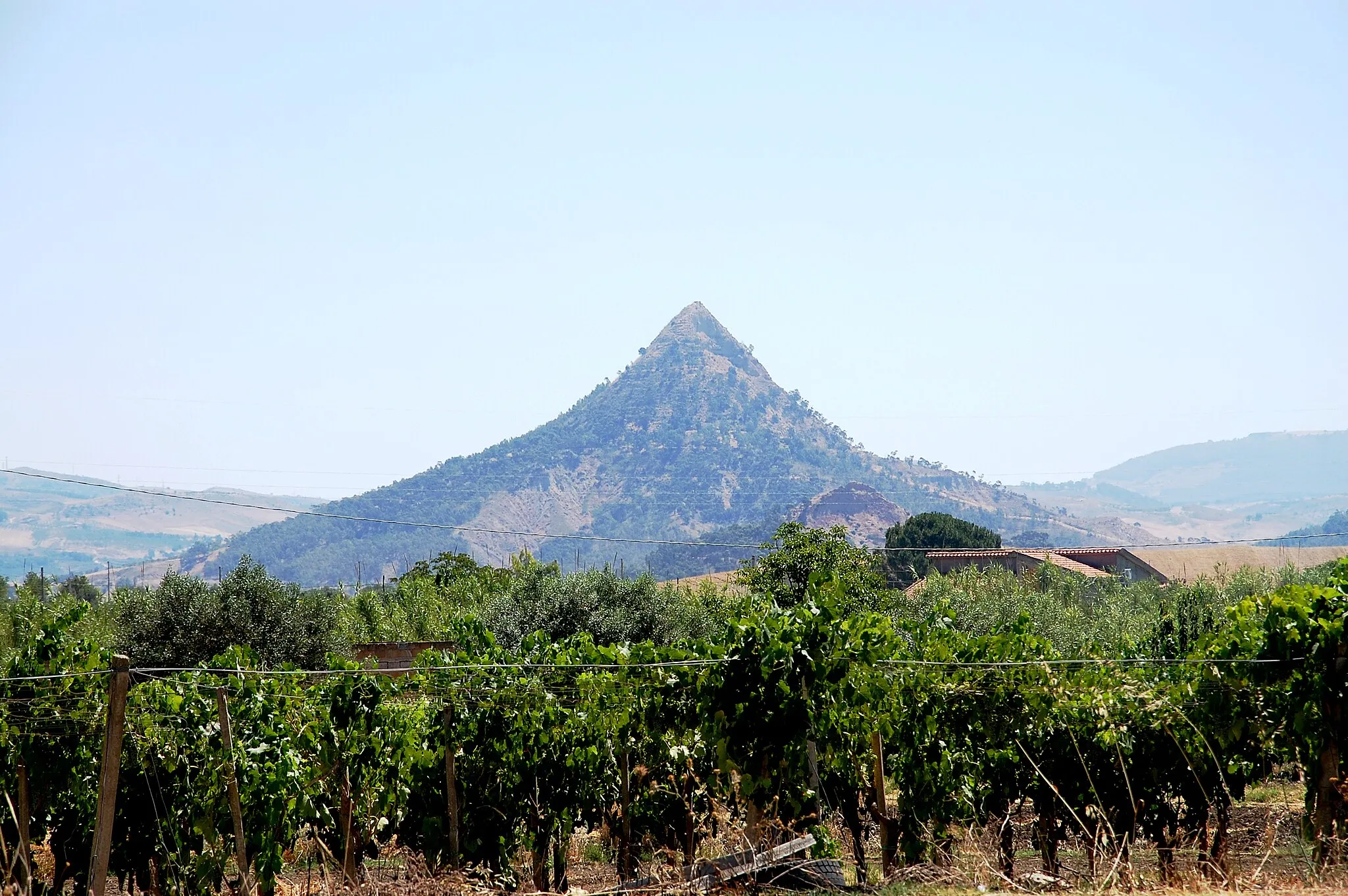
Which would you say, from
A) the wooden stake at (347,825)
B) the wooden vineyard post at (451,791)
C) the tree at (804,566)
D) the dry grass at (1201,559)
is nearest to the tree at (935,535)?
the dry grass at (1201,559)

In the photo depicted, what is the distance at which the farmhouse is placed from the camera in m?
76.2

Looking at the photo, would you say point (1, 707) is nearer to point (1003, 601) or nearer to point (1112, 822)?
point (1112, 822)

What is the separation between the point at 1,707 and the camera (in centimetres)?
1107

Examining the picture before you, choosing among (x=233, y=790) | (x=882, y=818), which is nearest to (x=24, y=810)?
(x=233, y=790)

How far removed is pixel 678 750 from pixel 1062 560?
7185 cm

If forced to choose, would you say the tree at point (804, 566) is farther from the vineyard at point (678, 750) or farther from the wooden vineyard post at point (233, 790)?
the wooden vineyard post at point (233, 790)

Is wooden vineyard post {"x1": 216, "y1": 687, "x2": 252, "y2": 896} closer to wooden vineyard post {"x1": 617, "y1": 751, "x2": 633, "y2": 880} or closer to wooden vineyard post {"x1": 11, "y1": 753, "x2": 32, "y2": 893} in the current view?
wooden vineyard post {"x1": 11, "y1": 753, "x2": 32, "y2": 893}

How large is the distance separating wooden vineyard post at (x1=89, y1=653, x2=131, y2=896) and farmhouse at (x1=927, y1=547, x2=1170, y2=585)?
219 ft

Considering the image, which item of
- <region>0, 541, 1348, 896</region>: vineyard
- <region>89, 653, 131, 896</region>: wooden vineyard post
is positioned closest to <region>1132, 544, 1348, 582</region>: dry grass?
<region>0, 541, 1348, 896</region>: vineyard

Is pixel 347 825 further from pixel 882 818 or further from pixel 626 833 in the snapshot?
pixel 882 818

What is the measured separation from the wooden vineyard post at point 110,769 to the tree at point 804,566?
19.1 m

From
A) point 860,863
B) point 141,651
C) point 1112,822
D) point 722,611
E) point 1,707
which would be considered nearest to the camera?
point 1,707

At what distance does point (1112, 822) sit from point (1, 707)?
11.6 metres

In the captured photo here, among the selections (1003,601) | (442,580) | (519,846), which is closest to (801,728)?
(519,846)
